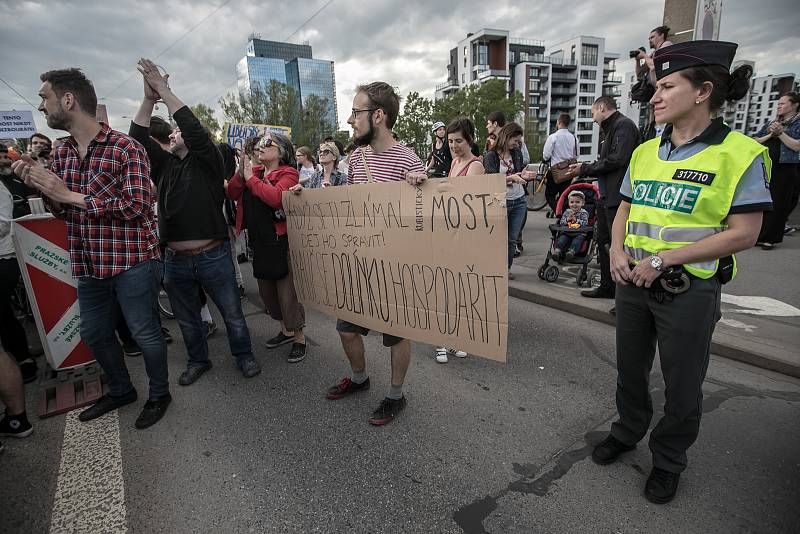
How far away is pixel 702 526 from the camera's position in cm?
184

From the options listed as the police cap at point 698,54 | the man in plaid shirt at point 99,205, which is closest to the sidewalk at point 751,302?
the police cap at point 698,54

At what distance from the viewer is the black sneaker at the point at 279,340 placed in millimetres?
4105

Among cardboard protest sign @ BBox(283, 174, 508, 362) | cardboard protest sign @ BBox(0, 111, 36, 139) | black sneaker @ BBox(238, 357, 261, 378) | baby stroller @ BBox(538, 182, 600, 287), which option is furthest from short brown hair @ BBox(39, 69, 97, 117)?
cardboard protest sign @ BBox(0, 111, 36, 139)

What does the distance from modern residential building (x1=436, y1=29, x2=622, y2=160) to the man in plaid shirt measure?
76.6 meters

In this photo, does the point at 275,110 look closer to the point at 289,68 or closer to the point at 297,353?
the point at 289,68

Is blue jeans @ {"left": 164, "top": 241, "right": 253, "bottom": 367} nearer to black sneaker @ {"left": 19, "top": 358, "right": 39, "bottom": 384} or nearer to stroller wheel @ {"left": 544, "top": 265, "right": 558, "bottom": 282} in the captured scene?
black sneaker @ {"left": 19, "top": 358, "right": 39, "bottom": 384}

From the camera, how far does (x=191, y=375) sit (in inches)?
136

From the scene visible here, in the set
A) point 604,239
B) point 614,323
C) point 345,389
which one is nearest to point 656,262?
point 345,389

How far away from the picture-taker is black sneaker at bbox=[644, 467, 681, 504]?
197 centimetres

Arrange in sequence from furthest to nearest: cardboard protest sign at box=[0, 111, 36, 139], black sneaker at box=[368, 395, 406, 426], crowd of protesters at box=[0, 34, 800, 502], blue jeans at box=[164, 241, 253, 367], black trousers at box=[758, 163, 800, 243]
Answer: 1. cardboard protest sign at box=[0, 111, 36, 139]
2. black trousers at box=[758, 163, 800, 243]
3. blue jeans at box=[164, 241, 253, 367]
4. black sneaker at box=[368, 395, 406, 426]
5. crowd of protesters at box=[0, 34, 800, 502]

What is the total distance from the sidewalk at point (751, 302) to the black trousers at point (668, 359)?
181cm

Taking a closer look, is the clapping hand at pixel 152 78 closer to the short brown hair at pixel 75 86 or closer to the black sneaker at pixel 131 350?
the short brown hair at pixel 75 86

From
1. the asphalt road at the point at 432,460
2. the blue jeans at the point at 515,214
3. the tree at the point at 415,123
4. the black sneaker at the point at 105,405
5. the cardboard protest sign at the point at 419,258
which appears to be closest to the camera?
the asphalt road at the point at 432,460

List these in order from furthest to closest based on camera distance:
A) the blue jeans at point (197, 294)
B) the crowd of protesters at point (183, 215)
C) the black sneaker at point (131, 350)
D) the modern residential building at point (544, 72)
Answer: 1. the modern residential building at point (544, 72)
2. the black sneaker at point (131, 350)
3. the blue jeans at point (197, 294)
4. the crowd of protesters at point (183, 215)
